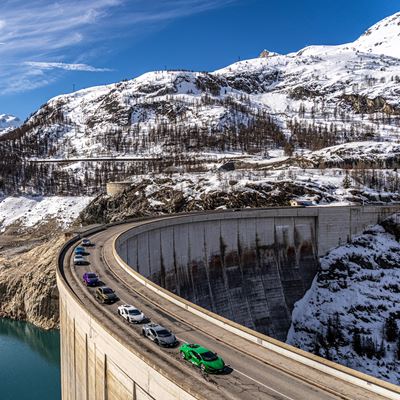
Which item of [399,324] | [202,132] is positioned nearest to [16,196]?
[202,132]

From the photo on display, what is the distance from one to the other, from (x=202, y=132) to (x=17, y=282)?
126 m

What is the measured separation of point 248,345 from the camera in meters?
20.0

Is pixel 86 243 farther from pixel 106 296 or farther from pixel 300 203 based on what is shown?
pixel 300 203

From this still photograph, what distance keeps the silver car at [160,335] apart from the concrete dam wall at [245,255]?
20934mm

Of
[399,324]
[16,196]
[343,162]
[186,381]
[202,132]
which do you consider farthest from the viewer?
[202,132]

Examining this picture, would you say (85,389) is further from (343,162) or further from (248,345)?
(343,162)

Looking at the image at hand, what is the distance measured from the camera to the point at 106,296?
25078 mm

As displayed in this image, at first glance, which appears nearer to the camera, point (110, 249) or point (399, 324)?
point (110, 249)

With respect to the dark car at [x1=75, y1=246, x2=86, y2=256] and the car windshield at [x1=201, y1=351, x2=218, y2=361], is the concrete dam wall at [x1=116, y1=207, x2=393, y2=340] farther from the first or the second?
the car windshield at [x1=201, y1=351, x2=218, y2=361]

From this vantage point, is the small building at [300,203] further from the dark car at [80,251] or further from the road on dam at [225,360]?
the road on dam at [225,360]

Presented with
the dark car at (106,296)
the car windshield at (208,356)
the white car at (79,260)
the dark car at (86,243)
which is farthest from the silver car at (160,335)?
the dark car at (86,243)

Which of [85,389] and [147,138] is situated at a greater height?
[147,138]

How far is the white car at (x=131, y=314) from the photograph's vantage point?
71.6ft

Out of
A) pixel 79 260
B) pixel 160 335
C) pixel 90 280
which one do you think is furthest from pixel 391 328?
pixel 160 335
